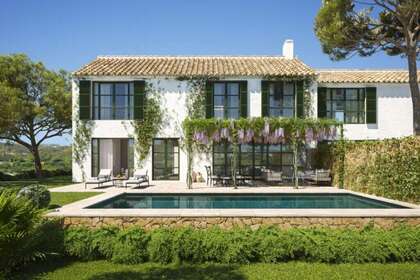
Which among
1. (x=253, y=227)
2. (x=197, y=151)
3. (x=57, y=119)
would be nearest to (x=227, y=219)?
(x=253, y=227)

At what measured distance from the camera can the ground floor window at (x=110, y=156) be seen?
14977 mm

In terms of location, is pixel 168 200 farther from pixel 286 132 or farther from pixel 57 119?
pixel 57 119

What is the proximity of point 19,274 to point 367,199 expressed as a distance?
28.8 ft

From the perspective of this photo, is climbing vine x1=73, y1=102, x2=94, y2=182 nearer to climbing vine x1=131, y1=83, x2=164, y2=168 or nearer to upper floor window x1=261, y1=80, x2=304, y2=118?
climbing vine x1=131, y1=83, x2=164, y2=168

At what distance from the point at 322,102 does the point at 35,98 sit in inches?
640

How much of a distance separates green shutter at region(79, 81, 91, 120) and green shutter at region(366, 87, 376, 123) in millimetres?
13481

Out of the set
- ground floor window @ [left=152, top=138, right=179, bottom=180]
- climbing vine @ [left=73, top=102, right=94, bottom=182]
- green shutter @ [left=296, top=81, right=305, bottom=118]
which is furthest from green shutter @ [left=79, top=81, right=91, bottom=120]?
green shutter @ [left=296, top=81, right=305, bottom=118]

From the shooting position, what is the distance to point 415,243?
→ 5.18 m

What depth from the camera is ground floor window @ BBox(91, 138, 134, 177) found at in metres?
15.0

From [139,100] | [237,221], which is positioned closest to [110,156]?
[139,100]

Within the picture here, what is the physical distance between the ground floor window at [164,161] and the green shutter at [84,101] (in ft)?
11.2

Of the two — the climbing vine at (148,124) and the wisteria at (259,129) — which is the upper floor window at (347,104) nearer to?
the wisteria at (259,129)

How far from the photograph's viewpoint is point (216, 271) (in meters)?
4.83

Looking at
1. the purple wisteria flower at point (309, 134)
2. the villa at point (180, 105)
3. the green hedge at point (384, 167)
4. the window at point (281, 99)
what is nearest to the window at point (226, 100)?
the villa at point (180, 105)
